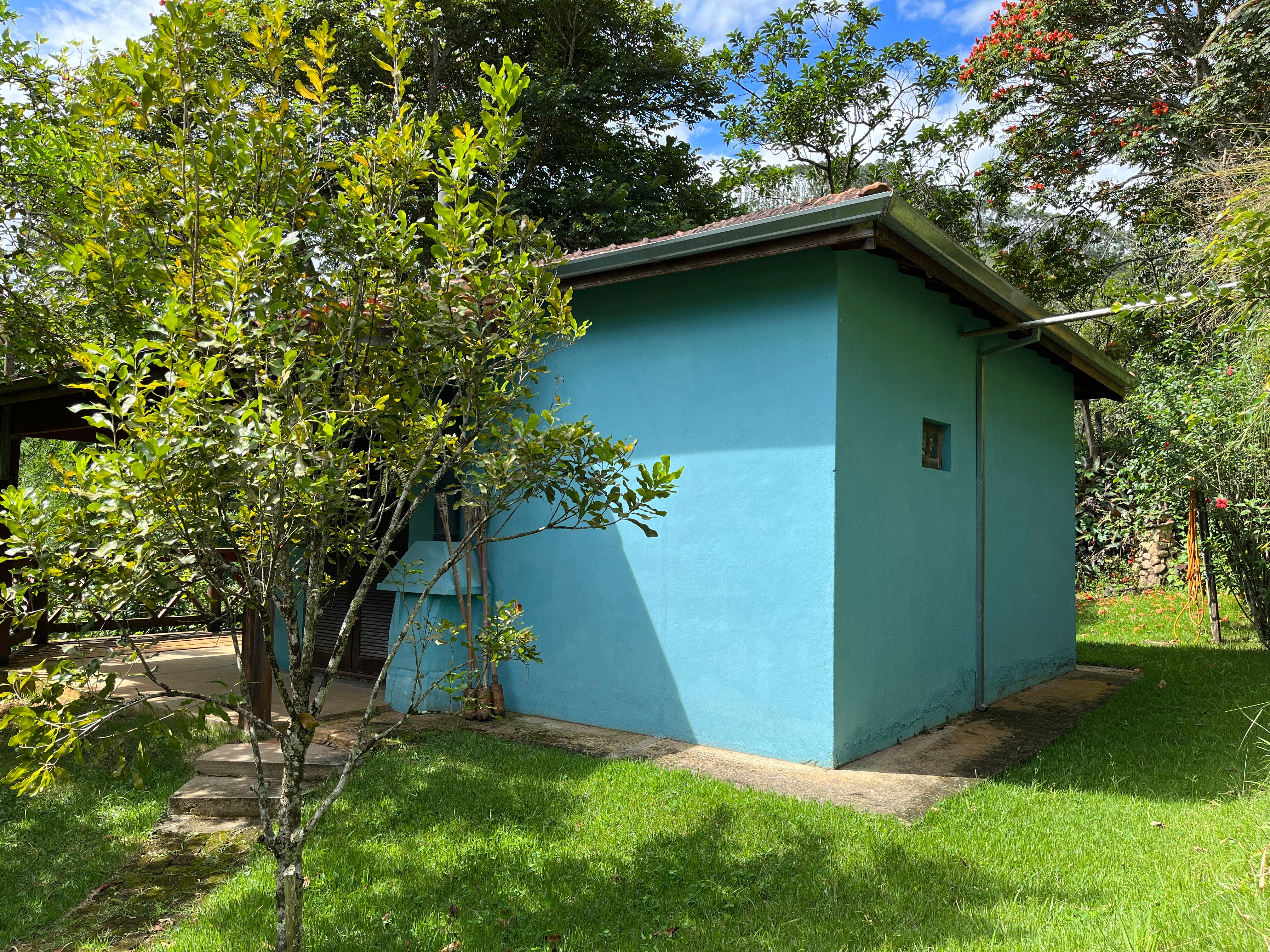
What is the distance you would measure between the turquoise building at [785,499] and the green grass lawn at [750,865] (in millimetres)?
969

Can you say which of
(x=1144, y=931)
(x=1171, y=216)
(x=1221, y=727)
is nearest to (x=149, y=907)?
(x=1144, y=931)

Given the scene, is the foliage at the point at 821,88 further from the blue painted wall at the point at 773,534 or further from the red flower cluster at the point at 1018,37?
the blue painted wall at the point at 773,534

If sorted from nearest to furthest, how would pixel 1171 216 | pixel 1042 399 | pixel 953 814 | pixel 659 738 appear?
pixel 953 814 < pixel 659 738 < pixel 1042 399 < pixel 1171 216

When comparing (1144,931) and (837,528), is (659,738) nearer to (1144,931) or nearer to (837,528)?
(837,528)

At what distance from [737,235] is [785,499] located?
1770 millimetres

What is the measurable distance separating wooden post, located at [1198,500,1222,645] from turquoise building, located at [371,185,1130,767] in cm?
513

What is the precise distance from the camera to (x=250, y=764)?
525 cm

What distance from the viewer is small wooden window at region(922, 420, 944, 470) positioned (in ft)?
22.7

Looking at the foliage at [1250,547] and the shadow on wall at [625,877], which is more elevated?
the foliage at [1250,547]

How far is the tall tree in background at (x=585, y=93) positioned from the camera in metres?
13.9

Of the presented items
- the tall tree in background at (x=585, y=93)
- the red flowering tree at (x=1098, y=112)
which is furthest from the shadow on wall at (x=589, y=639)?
the red flowering tree at (x=1098, y=112)

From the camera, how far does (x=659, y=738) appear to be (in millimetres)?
6191

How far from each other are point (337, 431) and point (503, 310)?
0.72 m

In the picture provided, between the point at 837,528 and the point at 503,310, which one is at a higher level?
the point at 503,310
